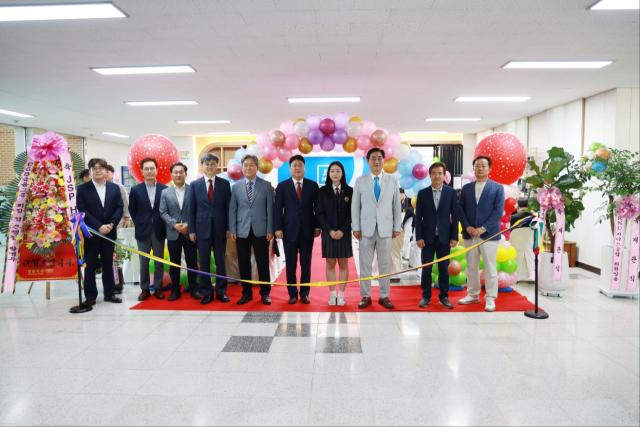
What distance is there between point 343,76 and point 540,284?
3.71 meters

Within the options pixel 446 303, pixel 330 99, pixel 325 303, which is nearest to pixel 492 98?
pixel 330 99

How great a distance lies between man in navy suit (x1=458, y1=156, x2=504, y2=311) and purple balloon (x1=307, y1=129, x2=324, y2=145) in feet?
6.50

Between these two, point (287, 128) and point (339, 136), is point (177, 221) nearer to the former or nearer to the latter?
point (287, 128)

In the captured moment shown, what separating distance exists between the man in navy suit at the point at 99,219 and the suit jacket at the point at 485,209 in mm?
3813

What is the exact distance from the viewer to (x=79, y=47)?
173 inches

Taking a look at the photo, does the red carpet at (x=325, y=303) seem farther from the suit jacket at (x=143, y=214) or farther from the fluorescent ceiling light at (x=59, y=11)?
the fluorescent ceiling light at (x=59, y=11)

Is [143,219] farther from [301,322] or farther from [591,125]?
[591,125]

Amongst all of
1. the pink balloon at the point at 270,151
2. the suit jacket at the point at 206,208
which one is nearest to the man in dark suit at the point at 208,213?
the suit jacket at the point at 206,208

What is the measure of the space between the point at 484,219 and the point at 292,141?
2.61 metres

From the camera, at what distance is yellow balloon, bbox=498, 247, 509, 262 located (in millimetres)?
4812

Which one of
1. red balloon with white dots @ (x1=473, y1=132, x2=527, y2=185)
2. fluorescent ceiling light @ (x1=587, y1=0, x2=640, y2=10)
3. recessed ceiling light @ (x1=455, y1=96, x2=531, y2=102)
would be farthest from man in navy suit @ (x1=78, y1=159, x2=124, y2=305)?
recessed ceiling light @ (x1=455, y1=96, x2=531, y2=102)

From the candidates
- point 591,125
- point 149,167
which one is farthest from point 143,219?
point 591,125

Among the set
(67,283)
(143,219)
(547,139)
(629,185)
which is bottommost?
(67,283)

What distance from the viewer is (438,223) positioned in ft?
13.8
